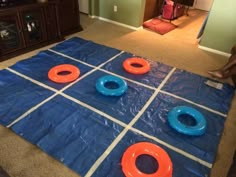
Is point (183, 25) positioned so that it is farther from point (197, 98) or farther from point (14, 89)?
point (14, 89)

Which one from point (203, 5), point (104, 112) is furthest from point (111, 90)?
point (203, 5)

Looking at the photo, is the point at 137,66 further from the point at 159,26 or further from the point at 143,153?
the point at 159,26

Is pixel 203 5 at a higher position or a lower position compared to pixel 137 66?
higher

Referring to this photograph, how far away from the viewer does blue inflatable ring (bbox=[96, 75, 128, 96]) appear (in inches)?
85.0

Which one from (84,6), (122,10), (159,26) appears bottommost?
(159,26)

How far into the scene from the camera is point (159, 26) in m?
4.00

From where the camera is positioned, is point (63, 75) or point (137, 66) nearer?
point (63, 75)

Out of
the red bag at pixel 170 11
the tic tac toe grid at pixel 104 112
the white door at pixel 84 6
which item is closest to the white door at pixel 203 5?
the red bag at pixel 170 11

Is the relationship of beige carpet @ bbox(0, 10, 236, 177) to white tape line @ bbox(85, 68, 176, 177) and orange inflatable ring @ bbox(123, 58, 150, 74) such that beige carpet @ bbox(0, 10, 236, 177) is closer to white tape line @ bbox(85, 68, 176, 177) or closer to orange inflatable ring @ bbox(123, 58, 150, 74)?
white tape line @ bbox(85, 68, 176, 177)

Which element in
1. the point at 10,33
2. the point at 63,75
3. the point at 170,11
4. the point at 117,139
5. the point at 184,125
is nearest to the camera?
the point at 117,139

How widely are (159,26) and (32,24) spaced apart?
2.32 meters

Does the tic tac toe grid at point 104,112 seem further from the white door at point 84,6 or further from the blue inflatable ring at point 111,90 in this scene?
the white door at point 84,6

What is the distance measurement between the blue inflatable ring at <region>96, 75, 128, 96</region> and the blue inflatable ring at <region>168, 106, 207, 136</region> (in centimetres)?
57

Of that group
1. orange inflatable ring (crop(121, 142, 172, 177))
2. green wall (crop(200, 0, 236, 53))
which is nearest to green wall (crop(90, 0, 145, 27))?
green wall (crop(200, 0, 236, 53))
